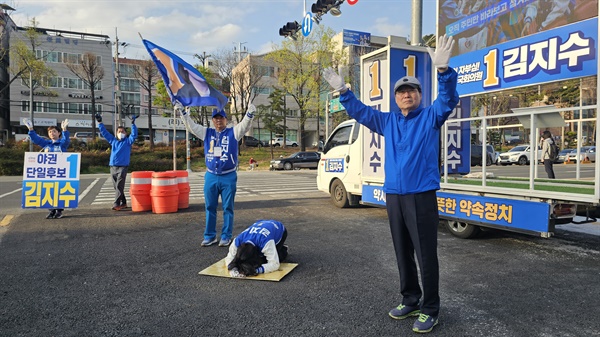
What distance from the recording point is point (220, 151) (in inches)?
224

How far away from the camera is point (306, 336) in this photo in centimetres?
292

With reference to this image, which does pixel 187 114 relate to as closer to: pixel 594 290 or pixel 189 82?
pixel 189 82

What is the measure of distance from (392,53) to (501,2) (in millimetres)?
1757

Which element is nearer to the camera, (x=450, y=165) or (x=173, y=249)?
(x=173, y=249)

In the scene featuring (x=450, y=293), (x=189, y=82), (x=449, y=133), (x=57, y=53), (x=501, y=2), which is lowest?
(x=450, y=293)

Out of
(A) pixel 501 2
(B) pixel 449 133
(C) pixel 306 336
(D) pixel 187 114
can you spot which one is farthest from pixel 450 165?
(C) pixel 306 336

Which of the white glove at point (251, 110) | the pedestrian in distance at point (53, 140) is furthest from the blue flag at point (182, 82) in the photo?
the pedestrian in distance at point (53, 140)

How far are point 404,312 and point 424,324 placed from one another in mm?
249

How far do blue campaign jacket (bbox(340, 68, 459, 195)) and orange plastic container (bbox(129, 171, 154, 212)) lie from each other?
6.55m

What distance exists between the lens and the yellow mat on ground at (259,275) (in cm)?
422

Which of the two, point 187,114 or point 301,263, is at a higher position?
point 187,114

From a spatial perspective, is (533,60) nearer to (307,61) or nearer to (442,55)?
(442,55)

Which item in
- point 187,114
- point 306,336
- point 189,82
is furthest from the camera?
point 189,82

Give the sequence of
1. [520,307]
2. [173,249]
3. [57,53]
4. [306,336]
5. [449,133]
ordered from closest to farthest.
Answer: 1. [306,336]
2. [520,307]
3. [173,249]
4. [449,133]
5. [57,53]
